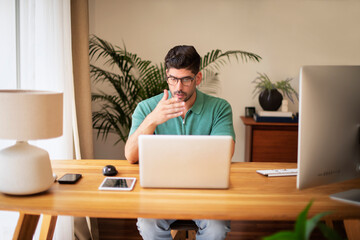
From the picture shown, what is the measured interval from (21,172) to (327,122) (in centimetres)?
111

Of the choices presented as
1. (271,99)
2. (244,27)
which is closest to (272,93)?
(271,99)

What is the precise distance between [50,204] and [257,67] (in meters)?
2.94

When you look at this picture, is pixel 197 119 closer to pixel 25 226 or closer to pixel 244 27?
pixel 25 226

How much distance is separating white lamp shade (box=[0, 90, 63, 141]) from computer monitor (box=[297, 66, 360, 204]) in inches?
36.2

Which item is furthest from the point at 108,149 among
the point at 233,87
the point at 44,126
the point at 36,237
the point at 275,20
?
the point at 44,126

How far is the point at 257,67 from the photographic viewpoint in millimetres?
3684

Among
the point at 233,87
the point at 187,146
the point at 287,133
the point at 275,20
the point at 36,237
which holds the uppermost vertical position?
the point at 275,20

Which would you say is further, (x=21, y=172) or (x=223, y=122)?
(x=223, y=122)

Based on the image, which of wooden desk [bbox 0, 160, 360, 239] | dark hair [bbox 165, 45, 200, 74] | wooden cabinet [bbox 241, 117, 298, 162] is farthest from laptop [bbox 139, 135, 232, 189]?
wooden cabinet [bbox 241, 117, 298, 162]

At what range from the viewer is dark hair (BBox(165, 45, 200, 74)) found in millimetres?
1950

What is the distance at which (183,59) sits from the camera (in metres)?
1.95

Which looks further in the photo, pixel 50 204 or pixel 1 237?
pixel 1 237

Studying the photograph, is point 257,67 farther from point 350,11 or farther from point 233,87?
point 350,11

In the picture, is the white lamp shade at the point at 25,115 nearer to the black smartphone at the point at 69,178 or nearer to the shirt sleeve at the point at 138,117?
the black smartphone at the point at 69,178
